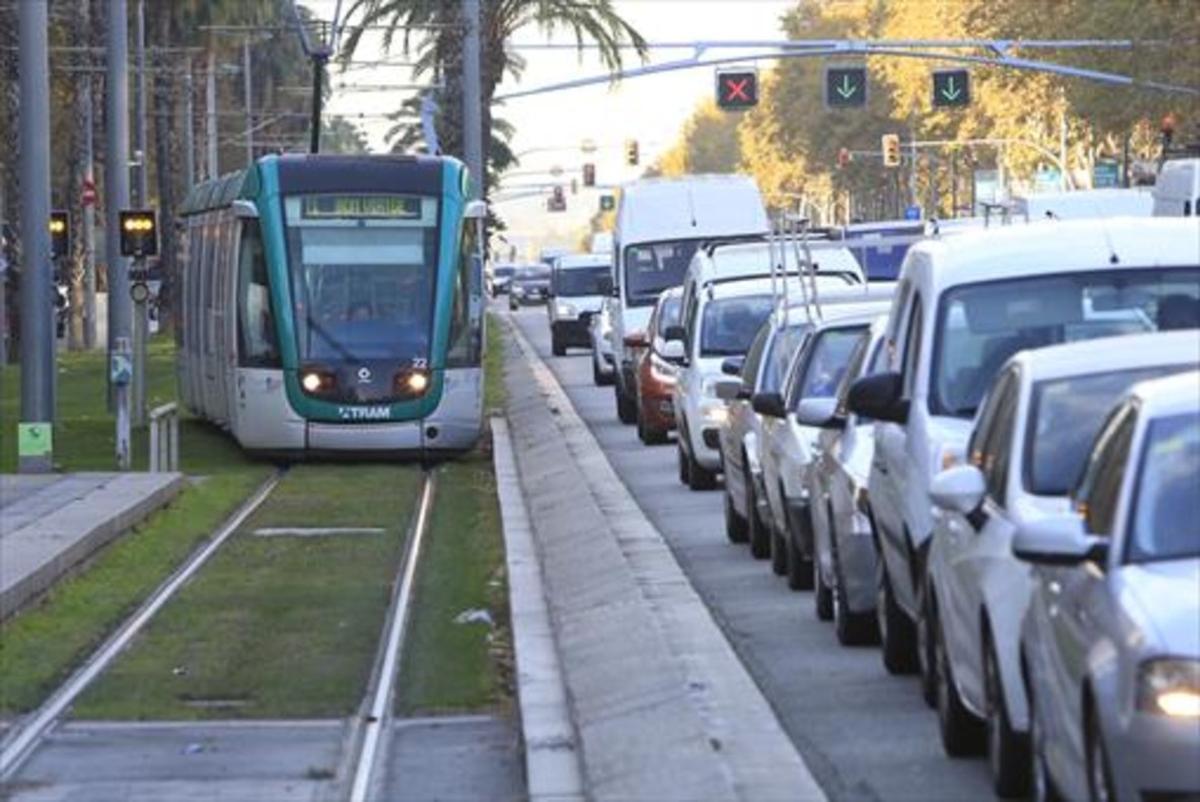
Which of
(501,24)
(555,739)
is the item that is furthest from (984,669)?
(501,24)

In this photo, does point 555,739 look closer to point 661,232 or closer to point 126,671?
point 126,671

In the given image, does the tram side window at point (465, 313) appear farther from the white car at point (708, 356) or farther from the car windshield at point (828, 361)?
the car windshield at point (828, 361)

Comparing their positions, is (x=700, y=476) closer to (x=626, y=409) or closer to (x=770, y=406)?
(x=770, y=406)

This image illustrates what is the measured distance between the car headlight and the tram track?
599 centimetres

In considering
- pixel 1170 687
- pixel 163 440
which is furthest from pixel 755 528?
pixel 163 440

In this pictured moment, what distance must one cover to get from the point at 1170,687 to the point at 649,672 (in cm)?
587

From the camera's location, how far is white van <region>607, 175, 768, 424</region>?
137 feet

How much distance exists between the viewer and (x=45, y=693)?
1536 centimetres

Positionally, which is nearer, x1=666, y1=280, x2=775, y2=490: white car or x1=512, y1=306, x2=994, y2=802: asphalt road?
x1=512, y1=306, x2=994, y2=802: asphalt road

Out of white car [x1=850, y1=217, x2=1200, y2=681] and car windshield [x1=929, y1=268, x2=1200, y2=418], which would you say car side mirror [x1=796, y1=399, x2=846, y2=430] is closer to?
white car [x1=850, y1=217, x2=1200, y2=681]

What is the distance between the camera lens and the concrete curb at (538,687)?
11.9m

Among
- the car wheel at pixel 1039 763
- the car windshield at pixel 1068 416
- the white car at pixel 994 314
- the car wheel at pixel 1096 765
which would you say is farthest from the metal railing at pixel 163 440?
the car wheel at pixel 1096 765

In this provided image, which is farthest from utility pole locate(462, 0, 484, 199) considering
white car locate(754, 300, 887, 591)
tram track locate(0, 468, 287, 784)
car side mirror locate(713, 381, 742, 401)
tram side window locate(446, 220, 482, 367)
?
white car locate(754, 300, 887, 591)

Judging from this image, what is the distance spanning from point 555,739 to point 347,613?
6.30 meters
